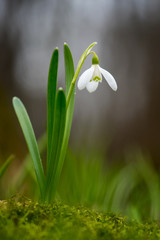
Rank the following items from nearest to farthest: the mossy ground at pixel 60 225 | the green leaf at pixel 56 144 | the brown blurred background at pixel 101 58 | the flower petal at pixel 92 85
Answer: the mossy ground at pixel 60 225, the green leaf at pixel 56 144, the flower petal at pixel 92 85, the brown blurred background at pixel 101 58

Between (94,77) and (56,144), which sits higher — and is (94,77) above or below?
above

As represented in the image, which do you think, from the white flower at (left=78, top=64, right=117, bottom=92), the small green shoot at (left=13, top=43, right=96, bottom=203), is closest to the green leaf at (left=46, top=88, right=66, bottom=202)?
the small green shoot at (left=13, top=43, right=96, bottom=203)

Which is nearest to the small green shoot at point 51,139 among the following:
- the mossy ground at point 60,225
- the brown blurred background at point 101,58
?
the mossy ground at point 60,225

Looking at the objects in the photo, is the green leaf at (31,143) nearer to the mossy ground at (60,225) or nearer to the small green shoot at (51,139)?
the small green shoot at (51,139)

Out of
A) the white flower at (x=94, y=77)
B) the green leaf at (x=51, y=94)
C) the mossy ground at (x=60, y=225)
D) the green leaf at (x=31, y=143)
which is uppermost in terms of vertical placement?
the white flower at (x=94, y=77)

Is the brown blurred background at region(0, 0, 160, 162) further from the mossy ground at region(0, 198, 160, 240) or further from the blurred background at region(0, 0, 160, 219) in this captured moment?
the mossy ground at region(0, 198, 160, 240)

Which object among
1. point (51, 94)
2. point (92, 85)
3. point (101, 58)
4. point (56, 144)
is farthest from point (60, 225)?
point (101, 58)

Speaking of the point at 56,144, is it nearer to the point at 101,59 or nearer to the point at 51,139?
the point at 51,139

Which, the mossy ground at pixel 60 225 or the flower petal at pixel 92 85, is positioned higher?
the flower petal at pixel 92 85
